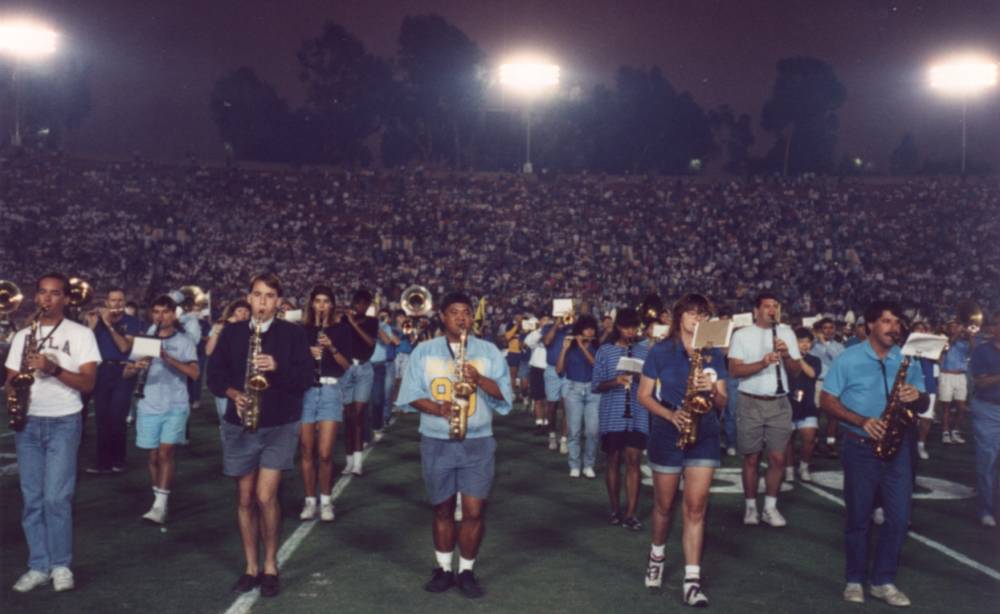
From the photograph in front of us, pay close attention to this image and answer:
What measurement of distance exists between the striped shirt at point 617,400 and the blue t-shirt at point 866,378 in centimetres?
235

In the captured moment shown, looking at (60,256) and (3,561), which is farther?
(60,256)

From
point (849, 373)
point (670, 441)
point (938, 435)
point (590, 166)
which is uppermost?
point (590, 166)

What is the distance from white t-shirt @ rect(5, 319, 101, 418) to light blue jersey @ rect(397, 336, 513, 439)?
2.20m

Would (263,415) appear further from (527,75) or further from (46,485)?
(527,75)

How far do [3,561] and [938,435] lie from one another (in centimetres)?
1439

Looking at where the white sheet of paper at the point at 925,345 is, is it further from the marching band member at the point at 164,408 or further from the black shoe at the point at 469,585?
the marching band member at the point at 164,408

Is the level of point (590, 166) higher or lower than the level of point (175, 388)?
higher

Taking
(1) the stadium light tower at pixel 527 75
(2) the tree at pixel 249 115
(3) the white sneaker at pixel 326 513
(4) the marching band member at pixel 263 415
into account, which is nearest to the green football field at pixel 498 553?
(3) the white sneaker at pixel 326 513

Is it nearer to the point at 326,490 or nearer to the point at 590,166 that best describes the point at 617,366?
the point at 326,490

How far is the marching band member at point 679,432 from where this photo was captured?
6629mm

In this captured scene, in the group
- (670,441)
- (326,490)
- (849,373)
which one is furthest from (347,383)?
(849,373)

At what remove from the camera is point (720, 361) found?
6.88m

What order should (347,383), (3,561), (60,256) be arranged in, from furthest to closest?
1. (60,256)
2. (347,383)
3. (3,561)

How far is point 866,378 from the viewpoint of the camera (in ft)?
22.4
